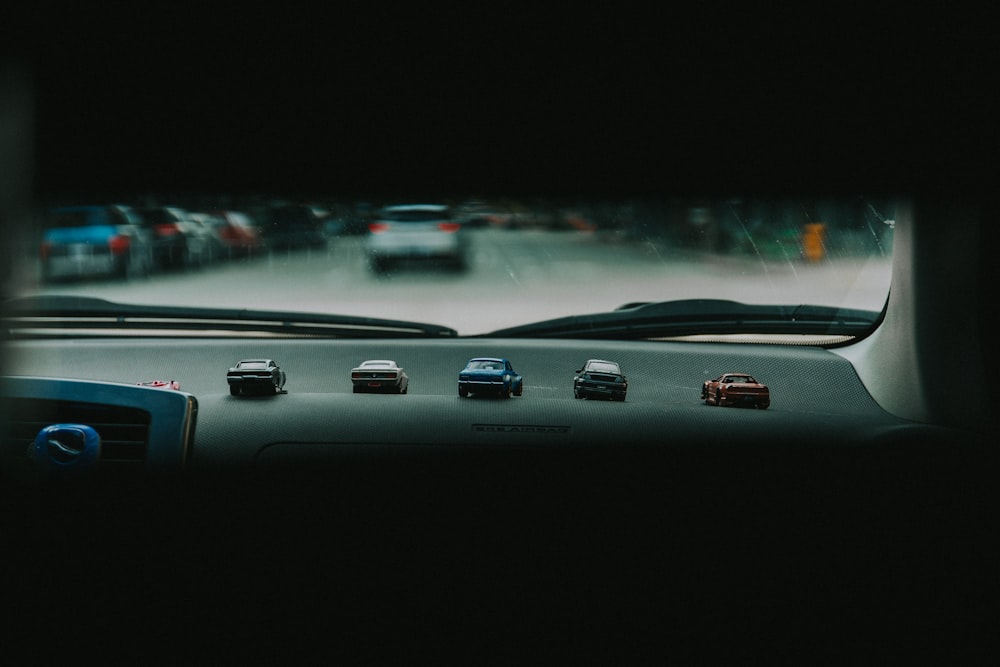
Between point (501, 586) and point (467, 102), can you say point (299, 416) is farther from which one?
A: point (467, 102)

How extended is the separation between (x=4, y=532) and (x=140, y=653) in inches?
26.6

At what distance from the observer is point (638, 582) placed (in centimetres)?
378

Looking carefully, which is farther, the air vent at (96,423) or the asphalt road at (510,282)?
the asphalt road at (510,282)

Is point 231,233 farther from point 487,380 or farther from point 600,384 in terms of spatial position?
point 600,384

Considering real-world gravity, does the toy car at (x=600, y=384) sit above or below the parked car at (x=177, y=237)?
below

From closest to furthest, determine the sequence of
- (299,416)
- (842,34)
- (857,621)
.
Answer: (842,34)
(857,621)
(299,416)

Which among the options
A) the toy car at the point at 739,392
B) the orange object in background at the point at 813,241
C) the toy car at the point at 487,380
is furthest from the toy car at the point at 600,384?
the orange object in background at the point at 813,241

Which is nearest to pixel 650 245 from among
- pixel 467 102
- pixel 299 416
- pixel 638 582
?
pixel 467 102

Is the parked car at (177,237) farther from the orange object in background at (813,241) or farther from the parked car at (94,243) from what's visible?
the orange object in background at (813,241)

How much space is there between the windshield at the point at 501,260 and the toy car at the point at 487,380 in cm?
33

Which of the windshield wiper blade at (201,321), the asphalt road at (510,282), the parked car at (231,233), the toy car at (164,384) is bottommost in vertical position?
the toy car at (164,384)

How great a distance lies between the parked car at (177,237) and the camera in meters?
3.98

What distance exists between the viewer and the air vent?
375cm

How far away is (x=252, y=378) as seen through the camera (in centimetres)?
414
